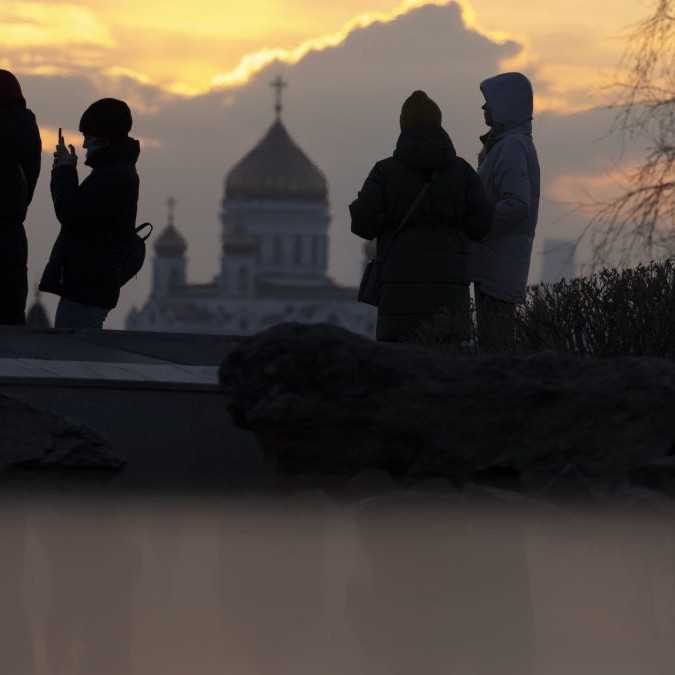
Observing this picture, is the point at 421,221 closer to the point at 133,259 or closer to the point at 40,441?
the point at 133,259

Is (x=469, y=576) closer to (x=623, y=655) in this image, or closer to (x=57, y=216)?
(x=623, y=655)

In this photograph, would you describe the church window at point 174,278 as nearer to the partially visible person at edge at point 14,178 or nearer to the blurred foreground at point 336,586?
the partially visible person at edge at point 14,178

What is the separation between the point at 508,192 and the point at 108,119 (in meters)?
1.80

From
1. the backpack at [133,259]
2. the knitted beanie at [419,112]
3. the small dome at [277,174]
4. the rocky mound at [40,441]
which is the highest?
the small dome at [277,174]

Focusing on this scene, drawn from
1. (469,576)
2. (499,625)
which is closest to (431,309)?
(469,576)

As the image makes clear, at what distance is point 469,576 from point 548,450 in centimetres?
130

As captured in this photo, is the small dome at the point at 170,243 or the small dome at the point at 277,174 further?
the small dome at the point at 170,243

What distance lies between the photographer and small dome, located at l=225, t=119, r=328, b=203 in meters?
148

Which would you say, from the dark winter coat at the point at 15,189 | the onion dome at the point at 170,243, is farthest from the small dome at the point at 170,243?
the dark winter coat at the point at 15,189

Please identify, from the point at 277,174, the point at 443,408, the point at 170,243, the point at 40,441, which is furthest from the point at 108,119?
the point at 170,243

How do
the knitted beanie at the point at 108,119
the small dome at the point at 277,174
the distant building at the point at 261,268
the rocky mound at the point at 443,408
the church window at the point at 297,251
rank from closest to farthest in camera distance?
1. the rocky mound at the point at 443,408
2. the knitted beanie at the point at 108,119
3. the small dome at the point at 277,174
4. the distant building at the point at 261,268
5. the church window at the point at 297,251

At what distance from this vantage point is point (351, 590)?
659 centimetres

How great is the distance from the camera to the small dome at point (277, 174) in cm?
14788

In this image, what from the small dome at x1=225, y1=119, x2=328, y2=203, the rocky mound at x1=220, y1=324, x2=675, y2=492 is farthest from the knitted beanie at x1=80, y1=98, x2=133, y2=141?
the small dome at x1=225, y1=119, x2=328, y2=203
